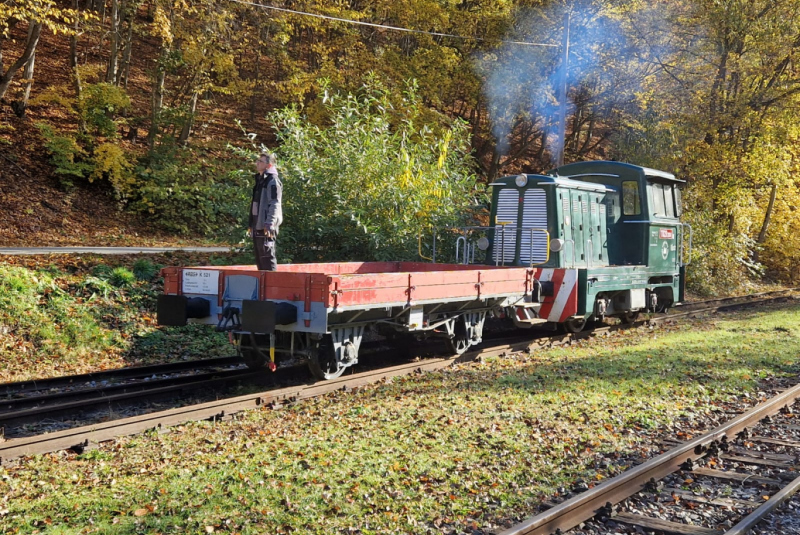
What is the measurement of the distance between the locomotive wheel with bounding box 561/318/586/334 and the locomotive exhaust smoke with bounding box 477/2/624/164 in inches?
466

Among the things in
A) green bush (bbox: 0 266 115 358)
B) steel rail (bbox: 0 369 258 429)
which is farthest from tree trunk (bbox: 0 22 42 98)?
steel rail (bbox: 0 369 258 429)

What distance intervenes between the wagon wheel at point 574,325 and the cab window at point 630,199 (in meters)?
2.52

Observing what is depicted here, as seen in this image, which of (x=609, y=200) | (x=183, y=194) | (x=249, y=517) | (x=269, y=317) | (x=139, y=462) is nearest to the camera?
(x=249, y=517)

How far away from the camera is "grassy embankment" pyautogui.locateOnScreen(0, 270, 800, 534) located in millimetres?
4629

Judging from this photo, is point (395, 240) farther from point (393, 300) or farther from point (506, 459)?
point (506, 459)

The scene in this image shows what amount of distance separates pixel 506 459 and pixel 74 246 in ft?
45.7

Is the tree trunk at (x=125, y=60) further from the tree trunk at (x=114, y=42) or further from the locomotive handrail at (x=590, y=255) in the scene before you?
the locomotive handrail at (x=590, y=255)

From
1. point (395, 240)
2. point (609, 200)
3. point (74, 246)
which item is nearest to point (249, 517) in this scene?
point (395, 240)

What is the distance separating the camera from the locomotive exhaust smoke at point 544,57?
79.9 ft

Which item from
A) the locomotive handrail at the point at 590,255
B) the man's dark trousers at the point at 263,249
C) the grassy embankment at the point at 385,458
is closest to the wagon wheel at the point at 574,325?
the locomotive handrail at the point at 590,255

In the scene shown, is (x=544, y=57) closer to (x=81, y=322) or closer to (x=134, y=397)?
(x=81, y=322)

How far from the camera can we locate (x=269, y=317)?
7555 millimetres

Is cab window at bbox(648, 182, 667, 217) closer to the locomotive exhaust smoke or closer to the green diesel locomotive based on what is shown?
the green diesel locomotive

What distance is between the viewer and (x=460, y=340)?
34.9ft
